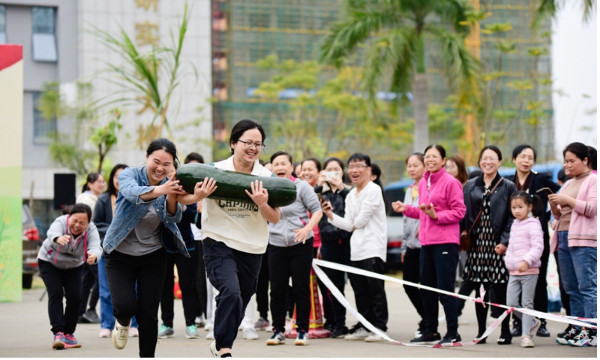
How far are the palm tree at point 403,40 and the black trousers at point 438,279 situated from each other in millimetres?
19015

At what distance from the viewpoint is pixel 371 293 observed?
36.8 feet

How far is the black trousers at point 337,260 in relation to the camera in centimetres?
1176

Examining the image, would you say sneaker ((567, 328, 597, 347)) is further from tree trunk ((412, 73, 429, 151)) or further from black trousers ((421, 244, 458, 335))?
tree trunk ((412, 73, 429, 151))

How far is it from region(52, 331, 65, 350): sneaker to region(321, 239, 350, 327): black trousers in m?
3.12

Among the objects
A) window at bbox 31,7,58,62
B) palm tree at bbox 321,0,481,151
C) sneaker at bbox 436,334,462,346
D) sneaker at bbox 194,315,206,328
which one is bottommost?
sneaker at bbox 194,315,206,328

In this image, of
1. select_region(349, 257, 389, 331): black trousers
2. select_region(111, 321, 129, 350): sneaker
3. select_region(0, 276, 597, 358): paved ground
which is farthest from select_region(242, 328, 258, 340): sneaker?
select_region(111, 321, 129, 350): sneaker

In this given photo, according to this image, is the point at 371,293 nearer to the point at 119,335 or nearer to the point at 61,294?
the point at 61,294

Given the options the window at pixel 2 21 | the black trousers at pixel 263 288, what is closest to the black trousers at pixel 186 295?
the black trousers at pixel 263 288

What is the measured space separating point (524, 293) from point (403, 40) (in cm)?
2002

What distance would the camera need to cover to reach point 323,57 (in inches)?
1200

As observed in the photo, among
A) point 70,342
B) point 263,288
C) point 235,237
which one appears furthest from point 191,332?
point 235,237

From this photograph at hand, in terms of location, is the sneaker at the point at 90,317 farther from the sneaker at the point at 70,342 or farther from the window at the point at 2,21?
the window at the point at 2,21

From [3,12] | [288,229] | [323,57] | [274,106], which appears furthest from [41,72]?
[288,229]

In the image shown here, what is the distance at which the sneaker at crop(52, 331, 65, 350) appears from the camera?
414 inches
